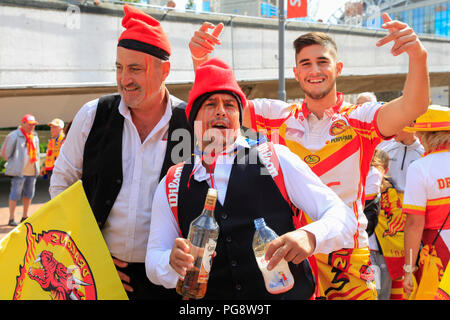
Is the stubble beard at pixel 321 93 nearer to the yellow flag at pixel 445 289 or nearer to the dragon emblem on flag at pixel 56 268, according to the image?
the yellow flag at pixel 445 289

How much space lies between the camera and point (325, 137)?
2980 mm

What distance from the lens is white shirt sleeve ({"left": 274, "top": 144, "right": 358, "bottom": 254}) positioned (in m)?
1.87

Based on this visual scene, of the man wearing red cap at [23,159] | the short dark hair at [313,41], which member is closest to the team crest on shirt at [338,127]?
the short dark hair at [313,41]

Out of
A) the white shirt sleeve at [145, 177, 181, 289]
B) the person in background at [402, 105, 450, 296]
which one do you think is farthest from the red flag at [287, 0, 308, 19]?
the white shirt sleeve at [145, 177, 181, 289]

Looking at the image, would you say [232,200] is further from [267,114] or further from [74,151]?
[267,114]

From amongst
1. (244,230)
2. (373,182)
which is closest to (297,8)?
(373,182)

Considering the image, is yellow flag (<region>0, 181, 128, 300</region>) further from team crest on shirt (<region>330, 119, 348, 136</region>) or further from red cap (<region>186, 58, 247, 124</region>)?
team crest on shirt (<region>330, 119, 348, 136</region>)

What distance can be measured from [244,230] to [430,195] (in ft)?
6.18

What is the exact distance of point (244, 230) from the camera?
204 cm

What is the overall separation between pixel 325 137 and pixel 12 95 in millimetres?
10494

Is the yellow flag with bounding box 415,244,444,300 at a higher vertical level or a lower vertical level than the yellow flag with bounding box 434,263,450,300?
lower

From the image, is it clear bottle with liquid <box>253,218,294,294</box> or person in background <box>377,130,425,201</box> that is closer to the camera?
clear bottle with liquid <box>253,218,294,294</box>

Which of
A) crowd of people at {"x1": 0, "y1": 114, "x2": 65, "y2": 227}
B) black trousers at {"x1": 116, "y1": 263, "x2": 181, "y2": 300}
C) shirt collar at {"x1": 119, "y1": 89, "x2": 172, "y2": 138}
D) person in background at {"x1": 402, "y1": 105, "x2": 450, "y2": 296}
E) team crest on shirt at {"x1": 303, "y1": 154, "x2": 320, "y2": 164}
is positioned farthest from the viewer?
crowd of people at {"x1": 0, "y1": 114, "x2": 65, "y2": 227}
